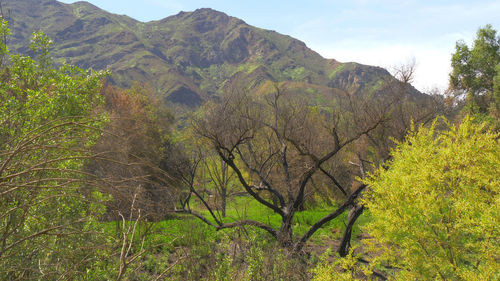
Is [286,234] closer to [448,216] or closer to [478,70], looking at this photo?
[448,216]

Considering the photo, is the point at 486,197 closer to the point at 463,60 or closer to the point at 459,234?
the point at 459,234

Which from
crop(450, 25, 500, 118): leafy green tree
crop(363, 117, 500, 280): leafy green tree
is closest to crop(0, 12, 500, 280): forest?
crop(363, 117, 500, 280): leafy green tree

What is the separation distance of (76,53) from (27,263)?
240 meters

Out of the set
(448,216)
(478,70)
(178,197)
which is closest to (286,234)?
(178,197)

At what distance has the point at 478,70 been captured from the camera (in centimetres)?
2708

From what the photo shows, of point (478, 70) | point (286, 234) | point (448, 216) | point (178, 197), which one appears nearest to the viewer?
point (448, 216)

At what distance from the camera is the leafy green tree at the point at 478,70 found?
25.4 m

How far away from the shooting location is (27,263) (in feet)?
8.14

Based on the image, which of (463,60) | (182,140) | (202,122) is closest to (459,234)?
(202,122)

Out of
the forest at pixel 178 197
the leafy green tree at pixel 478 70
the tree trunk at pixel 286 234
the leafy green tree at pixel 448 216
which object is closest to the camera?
the forest at pixel 178 197

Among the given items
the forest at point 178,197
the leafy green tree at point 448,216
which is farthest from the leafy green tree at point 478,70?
the leafy green tree at point 448,216

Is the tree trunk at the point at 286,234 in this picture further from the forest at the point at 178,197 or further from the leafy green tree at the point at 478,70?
the leafy green tree at the point at 478,70

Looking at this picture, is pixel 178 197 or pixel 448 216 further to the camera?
pixel 178 197

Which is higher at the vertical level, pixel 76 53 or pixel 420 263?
pixel 76 53
